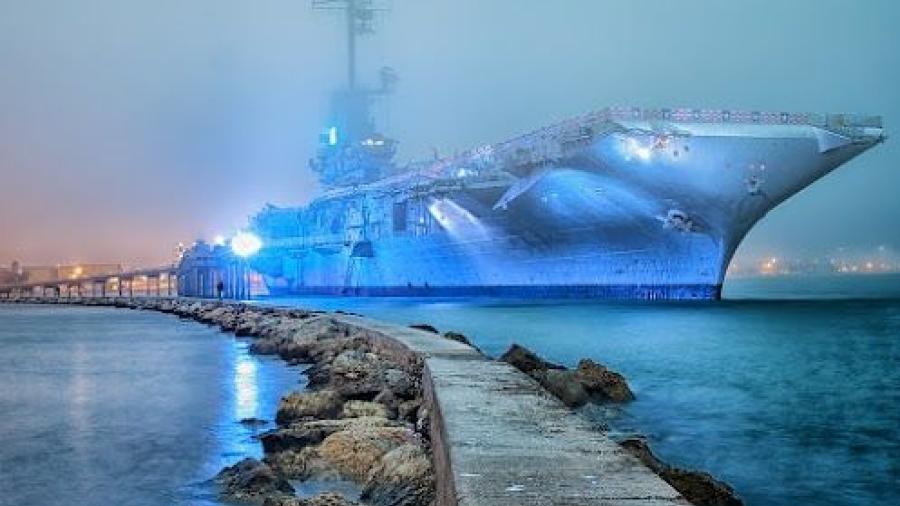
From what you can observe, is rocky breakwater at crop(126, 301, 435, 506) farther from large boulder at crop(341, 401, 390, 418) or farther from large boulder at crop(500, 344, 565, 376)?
large boulder at crop(500, 344, 565, 376)

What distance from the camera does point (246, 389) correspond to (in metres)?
12.6

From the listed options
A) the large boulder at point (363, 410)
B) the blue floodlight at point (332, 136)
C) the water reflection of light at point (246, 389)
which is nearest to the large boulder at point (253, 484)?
the large boulder at point (363, 410)

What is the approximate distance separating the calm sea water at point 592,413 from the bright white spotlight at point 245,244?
36.9 m

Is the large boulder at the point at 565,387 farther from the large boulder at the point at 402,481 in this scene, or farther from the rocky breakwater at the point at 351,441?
the large boulder at the point at 402,481

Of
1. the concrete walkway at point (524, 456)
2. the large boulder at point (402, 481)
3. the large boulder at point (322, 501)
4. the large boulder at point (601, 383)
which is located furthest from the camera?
the large boulder at point (601, 383)

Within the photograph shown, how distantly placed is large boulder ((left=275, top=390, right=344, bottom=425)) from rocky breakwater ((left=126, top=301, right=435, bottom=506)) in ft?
0.03

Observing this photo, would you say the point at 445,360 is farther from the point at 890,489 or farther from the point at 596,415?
the point at 890,489

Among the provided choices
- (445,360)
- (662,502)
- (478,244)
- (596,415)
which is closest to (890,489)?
(596,415)

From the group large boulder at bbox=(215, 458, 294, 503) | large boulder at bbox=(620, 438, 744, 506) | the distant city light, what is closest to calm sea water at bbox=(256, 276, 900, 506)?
large boulder at bbox=(620, 438, 744, 506)

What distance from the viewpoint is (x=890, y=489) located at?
8.09 m

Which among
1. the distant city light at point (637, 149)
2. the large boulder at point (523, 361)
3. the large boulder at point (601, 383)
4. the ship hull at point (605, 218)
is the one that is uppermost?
the distant city light at point (637, 149)

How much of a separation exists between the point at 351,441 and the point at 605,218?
114 feet

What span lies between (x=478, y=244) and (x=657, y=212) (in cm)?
1204

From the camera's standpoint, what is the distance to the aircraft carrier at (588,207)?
33094 millimetres
